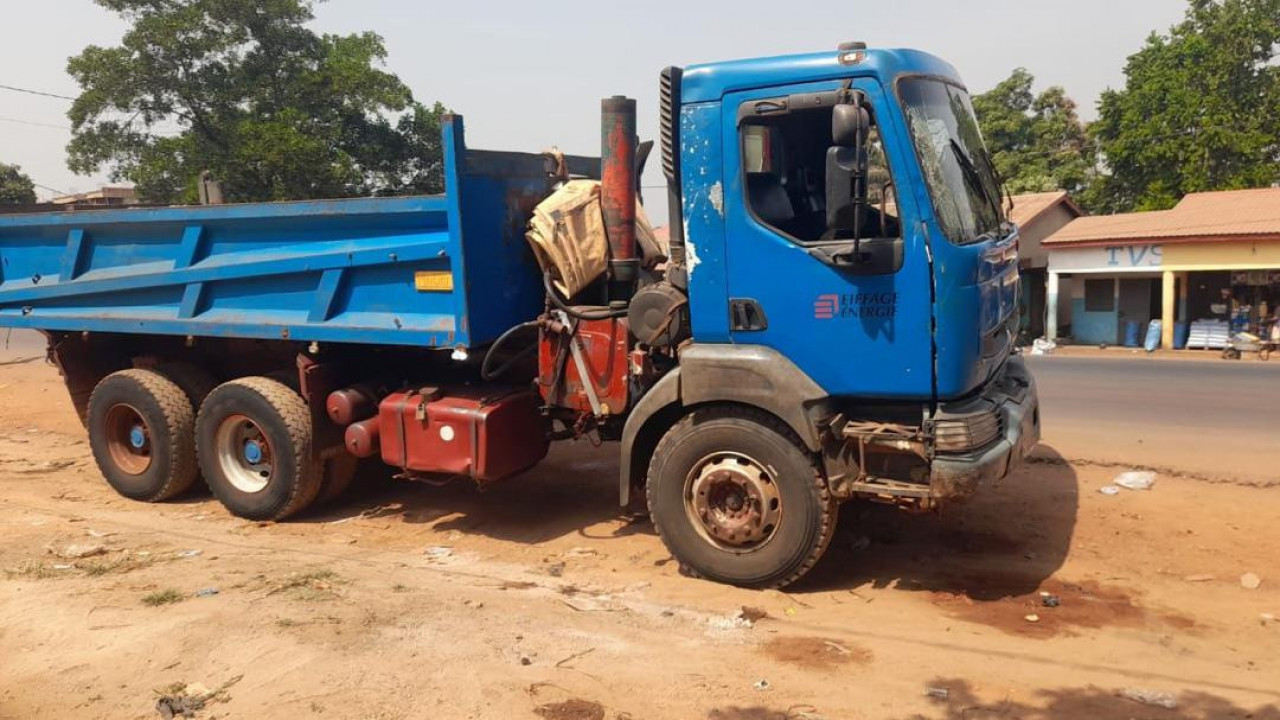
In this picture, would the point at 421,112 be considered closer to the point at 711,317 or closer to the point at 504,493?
the point at 504,493

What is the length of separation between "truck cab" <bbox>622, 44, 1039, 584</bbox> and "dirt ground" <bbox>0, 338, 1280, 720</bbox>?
25.4 inches

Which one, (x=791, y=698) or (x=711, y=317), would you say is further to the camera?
(x=711, y=317)

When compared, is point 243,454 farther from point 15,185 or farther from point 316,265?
point 15,185

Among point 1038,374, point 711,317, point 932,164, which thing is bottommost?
point 1038,374

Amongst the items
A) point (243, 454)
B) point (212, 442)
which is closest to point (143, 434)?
point (212, 442)

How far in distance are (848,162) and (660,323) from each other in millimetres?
1390

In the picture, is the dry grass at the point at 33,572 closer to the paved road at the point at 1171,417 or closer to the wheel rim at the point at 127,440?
the wheel rim at the point at 127,440

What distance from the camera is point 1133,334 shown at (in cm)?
2247

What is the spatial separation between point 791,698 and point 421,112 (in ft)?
87.8

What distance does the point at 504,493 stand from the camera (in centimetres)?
713

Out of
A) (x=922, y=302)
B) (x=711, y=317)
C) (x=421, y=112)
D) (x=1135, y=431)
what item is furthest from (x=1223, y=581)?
(x=421, y=112)

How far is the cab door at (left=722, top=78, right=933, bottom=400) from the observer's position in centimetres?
430

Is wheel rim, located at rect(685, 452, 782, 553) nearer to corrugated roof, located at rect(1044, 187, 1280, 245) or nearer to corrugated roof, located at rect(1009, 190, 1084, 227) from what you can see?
corrugated roof, located at rect(1044, 187, 1280, 245)

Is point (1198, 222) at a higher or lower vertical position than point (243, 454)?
higher
